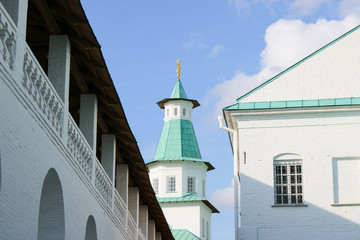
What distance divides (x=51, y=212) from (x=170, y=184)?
112 ft

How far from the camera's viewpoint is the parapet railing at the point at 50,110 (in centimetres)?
912

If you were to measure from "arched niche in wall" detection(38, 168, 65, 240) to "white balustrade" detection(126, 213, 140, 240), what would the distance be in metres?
7.88

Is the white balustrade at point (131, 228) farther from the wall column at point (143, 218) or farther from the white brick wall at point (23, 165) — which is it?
the white brick wall at point (23, 165)

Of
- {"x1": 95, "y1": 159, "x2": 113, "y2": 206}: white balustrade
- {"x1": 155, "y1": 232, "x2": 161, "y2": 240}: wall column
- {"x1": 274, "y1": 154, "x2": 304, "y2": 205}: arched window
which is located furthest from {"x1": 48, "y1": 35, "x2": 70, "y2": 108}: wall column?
{"x1": 155, "y1": 232, "x2": 161, "y2": 240}: wall column

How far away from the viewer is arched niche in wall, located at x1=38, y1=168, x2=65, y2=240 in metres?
12.2

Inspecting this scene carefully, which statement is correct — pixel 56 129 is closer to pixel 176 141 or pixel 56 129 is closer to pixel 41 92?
pixel 41 92

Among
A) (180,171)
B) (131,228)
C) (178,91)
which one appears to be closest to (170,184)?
(180,171)

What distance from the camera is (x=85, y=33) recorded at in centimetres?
1234

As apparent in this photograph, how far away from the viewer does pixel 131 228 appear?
2119 centimetres

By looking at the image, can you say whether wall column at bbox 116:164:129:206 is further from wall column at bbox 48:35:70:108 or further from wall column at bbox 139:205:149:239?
wall column at bbox 48:35:70:108

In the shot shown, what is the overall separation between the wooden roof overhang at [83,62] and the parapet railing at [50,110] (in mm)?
1270

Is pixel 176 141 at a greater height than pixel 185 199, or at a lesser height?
greater

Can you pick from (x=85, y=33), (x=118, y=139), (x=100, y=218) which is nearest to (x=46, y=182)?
(x=85, y=33)

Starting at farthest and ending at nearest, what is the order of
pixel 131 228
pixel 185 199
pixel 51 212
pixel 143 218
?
1. pixel 185 199
2. pixel 143 218
3. pixel 131 228
4. pixel 51 212
